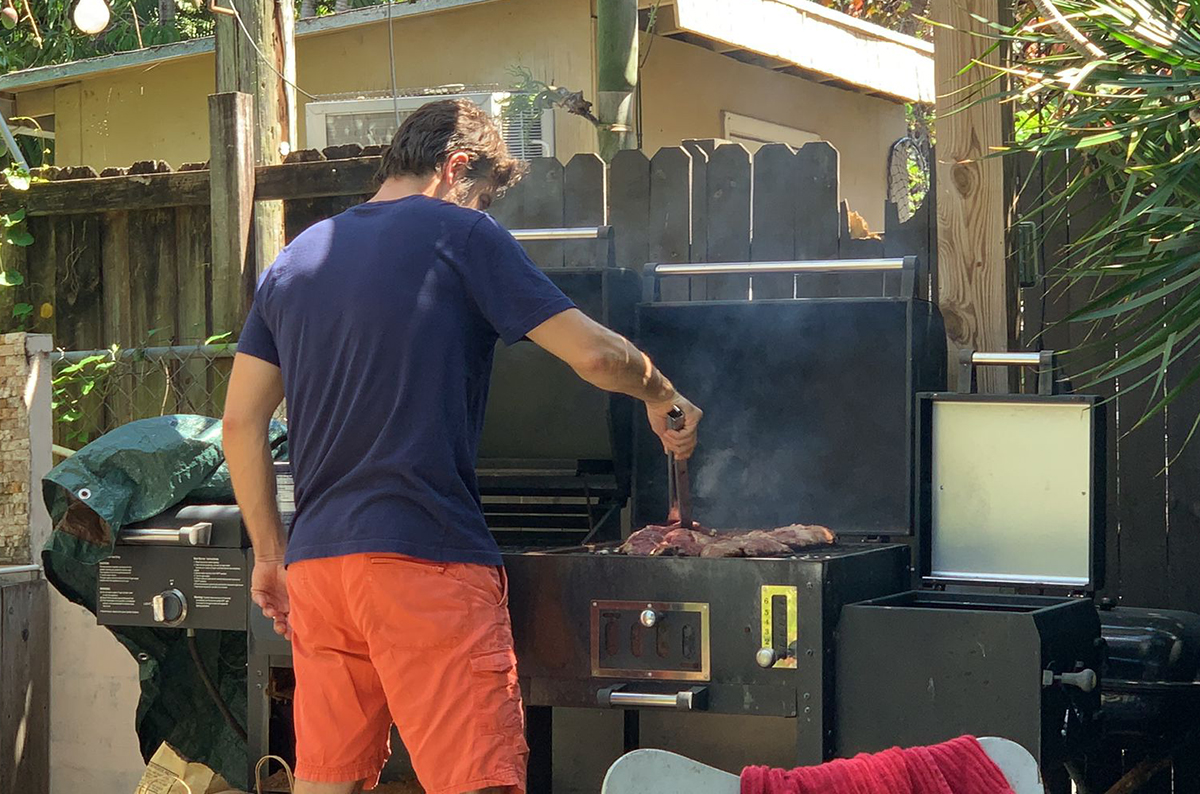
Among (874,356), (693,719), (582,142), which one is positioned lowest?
(693,719)

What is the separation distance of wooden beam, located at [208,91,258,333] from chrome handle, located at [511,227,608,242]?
67.2 inches

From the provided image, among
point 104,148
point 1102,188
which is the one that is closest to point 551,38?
point 104,148

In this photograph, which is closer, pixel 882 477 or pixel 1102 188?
pixel 882 477

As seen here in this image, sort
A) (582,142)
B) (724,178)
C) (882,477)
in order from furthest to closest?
1. (582,142)
2. (724,178)
3. (882,477)

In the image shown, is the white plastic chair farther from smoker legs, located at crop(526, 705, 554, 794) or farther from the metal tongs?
smoker legs, located at crop(526, 705, 554, 794)

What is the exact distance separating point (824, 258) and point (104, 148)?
6446 millimetres

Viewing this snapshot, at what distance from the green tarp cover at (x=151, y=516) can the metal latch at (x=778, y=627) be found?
171 cm

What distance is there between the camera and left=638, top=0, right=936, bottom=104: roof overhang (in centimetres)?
703

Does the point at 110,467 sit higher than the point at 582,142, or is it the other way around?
the point at 582,142

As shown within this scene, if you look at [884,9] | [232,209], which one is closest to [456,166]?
[232,209]

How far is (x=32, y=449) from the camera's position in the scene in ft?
16.9

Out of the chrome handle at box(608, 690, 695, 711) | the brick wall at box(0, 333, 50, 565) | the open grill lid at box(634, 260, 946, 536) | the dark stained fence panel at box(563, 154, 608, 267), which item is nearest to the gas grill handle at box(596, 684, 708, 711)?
the chrome handle at box(608, 690, 695, 711)

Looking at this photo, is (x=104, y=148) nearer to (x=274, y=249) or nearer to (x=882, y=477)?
(x=274, y=249)

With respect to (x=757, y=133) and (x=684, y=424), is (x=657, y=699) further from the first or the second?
(x=757, y=133)
